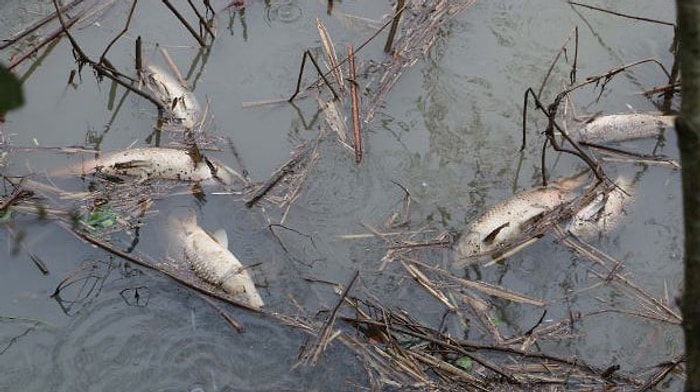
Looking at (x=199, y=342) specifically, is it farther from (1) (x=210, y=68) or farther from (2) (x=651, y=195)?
(2) (x=651, y=195)

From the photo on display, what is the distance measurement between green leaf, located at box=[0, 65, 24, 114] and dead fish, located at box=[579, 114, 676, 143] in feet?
12.4

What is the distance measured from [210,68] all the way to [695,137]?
3.78 m

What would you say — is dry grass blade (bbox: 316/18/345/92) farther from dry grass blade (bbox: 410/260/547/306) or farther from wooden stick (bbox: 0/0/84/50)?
wooden stick (bbox: 0/0/84/50)

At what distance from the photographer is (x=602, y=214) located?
3.90 metres

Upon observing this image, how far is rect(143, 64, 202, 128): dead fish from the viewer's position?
175 inches

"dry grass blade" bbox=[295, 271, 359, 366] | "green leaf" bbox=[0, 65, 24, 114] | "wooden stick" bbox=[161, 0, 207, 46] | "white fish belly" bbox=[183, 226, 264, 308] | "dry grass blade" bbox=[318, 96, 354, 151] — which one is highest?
"green leaf" bbox=[0, 65, 24, 114]

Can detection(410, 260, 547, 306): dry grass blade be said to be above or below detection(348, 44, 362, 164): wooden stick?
below

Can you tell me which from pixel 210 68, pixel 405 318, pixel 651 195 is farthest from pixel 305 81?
pixel 651 195

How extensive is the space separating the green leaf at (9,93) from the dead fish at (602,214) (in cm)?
333

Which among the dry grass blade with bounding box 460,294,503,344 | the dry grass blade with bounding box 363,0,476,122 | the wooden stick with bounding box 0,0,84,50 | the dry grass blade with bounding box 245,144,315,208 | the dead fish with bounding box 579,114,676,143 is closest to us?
the dry grass blade with bounding box 460,294,503,344

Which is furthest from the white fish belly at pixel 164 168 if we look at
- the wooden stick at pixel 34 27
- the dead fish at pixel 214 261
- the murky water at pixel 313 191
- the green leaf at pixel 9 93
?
the green leaf at pixel 9 93

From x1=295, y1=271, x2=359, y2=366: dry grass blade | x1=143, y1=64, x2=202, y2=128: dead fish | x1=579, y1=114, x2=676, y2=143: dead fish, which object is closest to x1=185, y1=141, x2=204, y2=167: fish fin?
x1=143, y1=64, x2=202, y2=128: dead fish

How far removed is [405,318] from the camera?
355cm

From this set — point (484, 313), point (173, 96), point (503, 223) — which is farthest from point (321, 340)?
point (173, 96)
